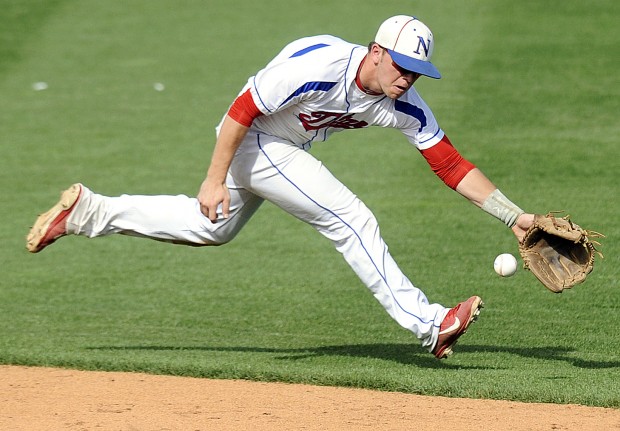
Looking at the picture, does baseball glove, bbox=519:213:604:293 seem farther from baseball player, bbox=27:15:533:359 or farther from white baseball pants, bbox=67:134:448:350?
white baseball pants, bbox=67:134:448:350

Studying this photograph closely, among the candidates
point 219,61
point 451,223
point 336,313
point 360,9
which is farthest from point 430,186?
point 360,9

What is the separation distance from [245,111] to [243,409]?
1.47 m

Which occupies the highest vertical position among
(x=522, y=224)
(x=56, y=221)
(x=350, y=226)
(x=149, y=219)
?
(x=522, y=224)

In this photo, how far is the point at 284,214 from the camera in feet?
32.0

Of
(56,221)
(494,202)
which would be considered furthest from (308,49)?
(56,221)

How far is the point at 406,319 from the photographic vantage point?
575 centimetres

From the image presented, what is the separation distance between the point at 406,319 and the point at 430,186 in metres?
4.54

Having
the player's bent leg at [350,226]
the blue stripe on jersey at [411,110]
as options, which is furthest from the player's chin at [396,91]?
the player's bent leg at [350,226]

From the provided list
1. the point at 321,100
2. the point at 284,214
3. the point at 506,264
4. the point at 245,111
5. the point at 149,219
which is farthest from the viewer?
the point at 284,214

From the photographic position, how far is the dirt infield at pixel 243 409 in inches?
199

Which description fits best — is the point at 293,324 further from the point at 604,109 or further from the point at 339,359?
the point at 604,109

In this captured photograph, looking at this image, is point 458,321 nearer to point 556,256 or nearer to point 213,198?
point 556,256

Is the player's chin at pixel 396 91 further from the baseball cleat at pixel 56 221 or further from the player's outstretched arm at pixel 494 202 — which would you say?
the baseball cleat at pixel 56 221

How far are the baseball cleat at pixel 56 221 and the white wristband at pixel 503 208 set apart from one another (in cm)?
225
